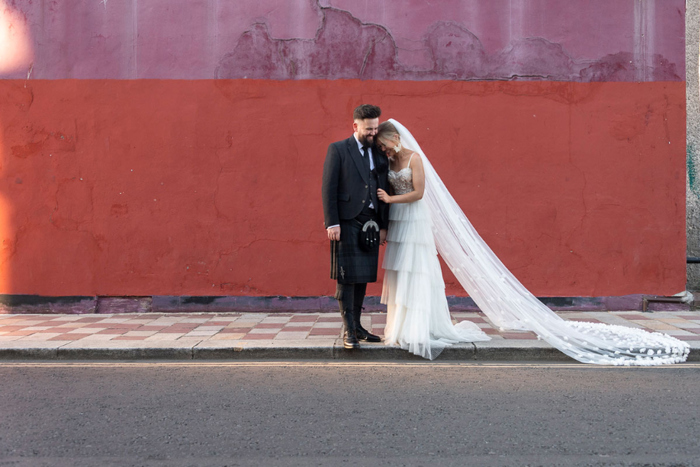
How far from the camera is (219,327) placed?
248 inches

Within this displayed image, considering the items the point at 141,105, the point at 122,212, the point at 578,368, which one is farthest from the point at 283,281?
the point at 578,368

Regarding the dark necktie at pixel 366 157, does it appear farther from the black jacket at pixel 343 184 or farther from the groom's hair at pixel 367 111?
the groom's hair at pixel 367 111

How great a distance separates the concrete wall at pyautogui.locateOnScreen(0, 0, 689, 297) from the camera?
7312mm

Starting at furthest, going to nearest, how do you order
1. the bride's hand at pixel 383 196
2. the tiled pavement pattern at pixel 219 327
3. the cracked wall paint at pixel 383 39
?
1. the cracked wall paint at pixel 383 39
2. the tiled pavement pattern at pixel 219 327
3. the bride's hand at pixel 383 196

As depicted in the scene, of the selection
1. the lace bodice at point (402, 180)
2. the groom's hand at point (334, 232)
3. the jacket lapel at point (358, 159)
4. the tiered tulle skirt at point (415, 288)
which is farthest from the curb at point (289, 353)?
the jacket lapel at point (358, 159)

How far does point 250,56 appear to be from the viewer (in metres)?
7.34

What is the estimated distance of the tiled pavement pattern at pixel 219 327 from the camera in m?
5.48

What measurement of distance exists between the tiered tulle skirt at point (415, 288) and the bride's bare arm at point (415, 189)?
162 millimetres

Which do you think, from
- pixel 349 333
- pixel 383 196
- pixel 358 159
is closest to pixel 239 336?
pixel 349 333

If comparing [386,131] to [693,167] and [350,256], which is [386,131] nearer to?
[350,256]

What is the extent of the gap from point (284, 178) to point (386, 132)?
2.49 meters

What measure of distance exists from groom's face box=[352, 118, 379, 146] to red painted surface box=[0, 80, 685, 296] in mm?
2235

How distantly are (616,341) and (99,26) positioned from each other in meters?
6.90

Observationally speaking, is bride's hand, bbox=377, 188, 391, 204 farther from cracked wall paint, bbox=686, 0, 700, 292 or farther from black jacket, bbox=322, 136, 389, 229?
cracked wall paint, bbox=686, 0, 700, 292
